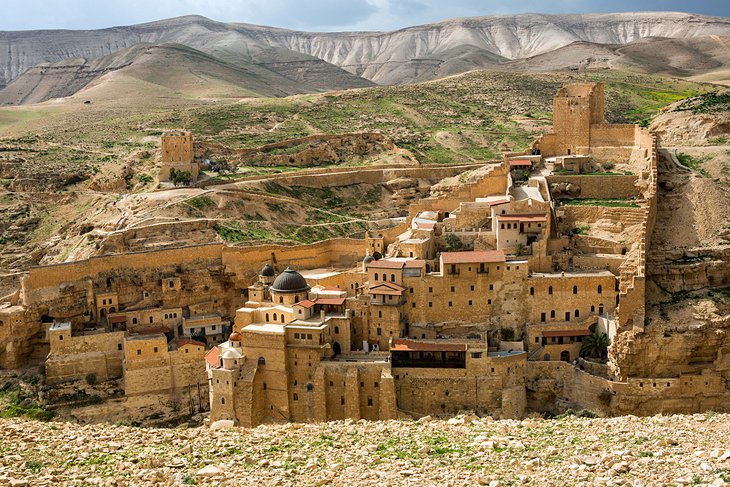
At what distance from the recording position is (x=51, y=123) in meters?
80.4

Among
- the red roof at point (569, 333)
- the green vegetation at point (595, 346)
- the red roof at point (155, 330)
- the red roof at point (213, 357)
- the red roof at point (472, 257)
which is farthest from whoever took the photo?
the red roof at point (155, 330)

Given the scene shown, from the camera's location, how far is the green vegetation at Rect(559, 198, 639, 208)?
3847 centimetres

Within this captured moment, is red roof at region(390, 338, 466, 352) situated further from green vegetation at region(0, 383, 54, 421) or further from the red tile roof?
green vegetation at region(0, 383, 54, 421)

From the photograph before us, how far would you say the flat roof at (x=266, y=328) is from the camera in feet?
110

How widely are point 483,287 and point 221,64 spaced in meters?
119

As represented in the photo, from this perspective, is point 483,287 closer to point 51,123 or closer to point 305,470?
point 305,470

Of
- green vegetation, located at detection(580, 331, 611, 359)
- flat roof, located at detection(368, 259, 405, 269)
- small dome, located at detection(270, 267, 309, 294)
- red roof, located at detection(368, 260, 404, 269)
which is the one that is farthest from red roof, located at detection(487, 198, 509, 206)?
small dome, located at detection(270, 267, 309, 294)

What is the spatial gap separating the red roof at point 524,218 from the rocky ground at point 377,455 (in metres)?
15.6

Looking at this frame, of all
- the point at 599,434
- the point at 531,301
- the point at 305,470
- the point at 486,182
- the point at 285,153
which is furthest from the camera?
the point at 285,153

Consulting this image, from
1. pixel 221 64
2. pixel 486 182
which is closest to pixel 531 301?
pixel 486 182

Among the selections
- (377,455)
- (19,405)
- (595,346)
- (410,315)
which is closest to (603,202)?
(595,346)

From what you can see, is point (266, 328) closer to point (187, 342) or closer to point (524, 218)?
point (187, 342)

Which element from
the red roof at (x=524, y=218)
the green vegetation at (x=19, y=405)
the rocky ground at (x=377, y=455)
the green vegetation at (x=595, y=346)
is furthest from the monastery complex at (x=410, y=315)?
the rocky ground at (x=377, y=455)

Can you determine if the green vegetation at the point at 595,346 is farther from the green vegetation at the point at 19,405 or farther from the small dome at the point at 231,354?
the green vegetation at the point at 19,405
